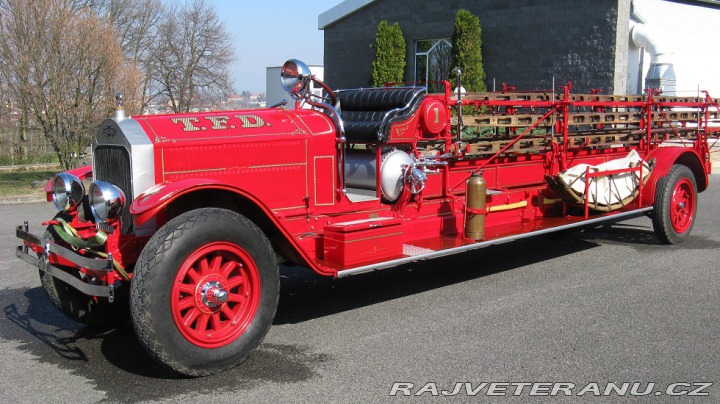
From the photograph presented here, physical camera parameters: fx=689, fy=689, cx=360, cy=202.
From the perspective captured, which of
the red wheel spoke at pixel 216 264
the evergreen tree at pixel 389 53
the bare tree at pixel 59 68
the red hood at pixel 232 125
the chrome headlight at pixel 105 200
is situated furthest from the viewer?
the evergreen tree at pixel 389 53

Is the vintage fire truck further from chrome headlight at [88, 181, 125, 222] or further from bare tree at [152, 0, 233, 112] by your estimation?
bare tree at [152, 0, 233, 112]

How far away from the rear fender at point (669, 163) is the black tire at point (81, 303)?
Answer: 5536 mm

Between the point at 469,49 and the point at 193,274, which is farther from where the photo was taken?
the point at 469,49

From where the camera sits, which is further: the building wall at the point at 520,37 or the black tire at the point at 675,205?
the building wall at the point at 520,37

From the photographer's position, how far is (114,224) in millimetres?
4449

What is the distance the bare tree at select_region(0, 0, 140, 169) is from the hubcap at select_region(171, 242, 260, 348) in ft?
34.7

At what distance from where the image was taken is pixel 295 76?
5.40 m

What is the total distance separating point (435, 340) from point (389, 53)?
17.1m

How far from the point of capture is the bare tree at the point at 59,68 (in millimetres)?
13078

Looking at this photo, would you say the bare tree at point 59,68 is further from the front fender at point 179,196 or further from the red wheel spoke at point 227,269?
the red wheel spoke at point 227,269

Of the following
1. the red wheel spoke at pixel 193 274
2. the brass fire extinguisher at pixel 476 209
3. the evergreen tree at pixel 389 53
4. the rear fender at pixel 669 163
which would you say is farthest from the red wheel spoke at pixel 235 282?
the evergreen tree at pixel 389 53

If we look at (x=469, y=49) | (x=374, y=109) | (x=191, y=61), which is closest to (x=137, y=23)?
(x=191, y=61)

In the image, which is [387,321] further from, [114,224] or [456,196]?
[114,224]

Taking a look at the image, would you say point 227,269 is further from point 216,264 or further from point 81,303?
point 81,303
